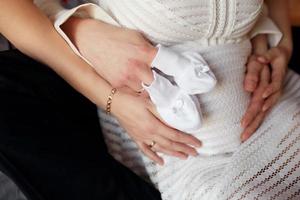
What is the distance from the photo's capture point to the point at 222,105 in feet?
2.62

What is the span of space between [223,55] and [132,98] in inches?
7.4

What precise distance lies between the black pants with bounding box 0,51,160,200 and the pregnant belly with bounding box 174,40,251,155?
166 mm

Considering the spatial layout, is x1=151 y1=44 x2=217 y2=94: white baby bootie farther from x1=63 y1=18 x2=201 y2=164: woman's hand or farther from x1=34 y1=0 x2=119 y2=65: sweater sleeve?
x1=34 y1=0 x2=119 y2=65: sweater sleeve

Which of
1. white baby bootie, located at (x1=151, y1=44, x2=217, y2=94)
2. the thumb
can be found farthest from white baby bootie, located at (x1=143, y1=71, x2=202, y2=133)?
the thumb

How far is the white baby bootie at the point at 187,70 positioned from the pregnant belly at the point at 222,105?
0.05 m

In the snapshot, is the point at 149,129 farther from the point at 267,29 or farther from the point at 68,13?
the point at 267,29

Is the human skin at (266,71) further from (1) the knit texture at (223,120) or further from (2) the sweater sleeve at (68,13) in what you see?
(2) the sweater sleeve at (68,13)

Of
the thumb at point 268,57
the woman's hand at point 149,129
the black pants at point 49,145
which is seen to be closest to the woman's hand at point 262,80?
the thumb at point 268,57

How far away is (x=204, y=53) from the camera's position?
0.82m

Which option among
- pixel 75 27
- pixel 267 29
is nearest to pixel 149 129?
pixel 75 27

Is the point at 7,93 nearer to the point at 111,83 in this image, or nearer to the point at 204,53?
the point at 111,83

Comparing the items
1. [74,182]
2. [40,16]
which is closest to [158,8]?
[40,16]

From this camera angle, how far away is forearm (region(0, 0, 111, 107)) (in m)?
0.82

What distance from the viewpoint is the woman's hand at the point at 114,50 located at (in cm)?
79
